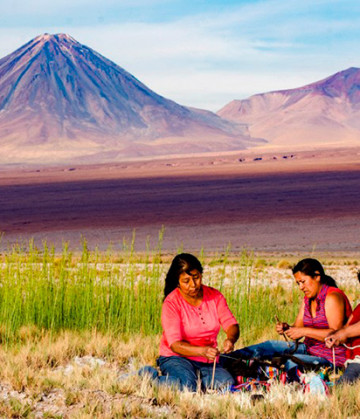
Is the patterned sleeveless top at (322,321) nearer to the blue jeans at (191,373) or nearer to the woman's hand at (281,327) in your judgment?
the woman's hand at (281,327)

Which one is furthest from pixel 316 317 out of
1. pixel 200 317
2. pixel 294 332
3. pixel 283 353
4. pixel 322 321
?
pixel 200 317

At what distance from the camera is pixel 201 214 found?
3809 cm

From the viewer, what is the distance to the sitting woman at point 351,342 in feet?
16.5

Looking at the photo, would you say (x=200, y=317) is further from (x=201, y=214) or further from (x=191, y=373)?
(x=201, y=214)

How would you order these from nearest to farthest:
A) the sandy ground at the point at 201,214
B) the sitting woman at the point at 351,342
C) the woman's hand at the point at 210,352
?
1. the woman's hand at the point at 210,352
2. the sitting woman at the point at 351,342
3. the sandy ground at the point at 201,214

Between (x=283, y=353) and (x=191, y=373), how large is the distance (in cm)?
83

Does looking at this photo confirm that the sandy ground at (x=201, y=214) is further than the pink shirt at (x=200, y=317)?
Yes

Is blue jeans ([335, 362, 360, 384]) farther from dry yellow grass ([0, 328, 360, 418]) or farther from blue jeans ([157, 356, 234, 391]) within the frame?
blue jeans ([157, 356, 234, 391])

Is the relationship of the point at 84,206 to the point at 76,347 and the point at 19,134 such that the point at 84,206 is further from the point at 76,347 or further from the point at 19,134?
the point at 19,134

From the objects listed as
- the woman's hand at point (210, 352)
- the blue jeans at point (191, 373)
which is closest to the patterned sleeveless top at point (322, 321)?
the blue jeans at point (191, 373)

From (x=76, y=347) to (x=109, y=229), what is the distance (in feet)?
85.6

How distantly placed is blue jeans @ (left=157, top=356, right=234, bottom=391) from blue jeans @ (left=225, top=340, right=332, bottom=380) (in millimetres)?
230

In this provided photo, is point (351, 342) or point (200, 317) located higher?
point (200, 317)

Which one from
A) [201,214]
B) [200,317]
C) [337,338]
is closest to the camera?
[337,338]
